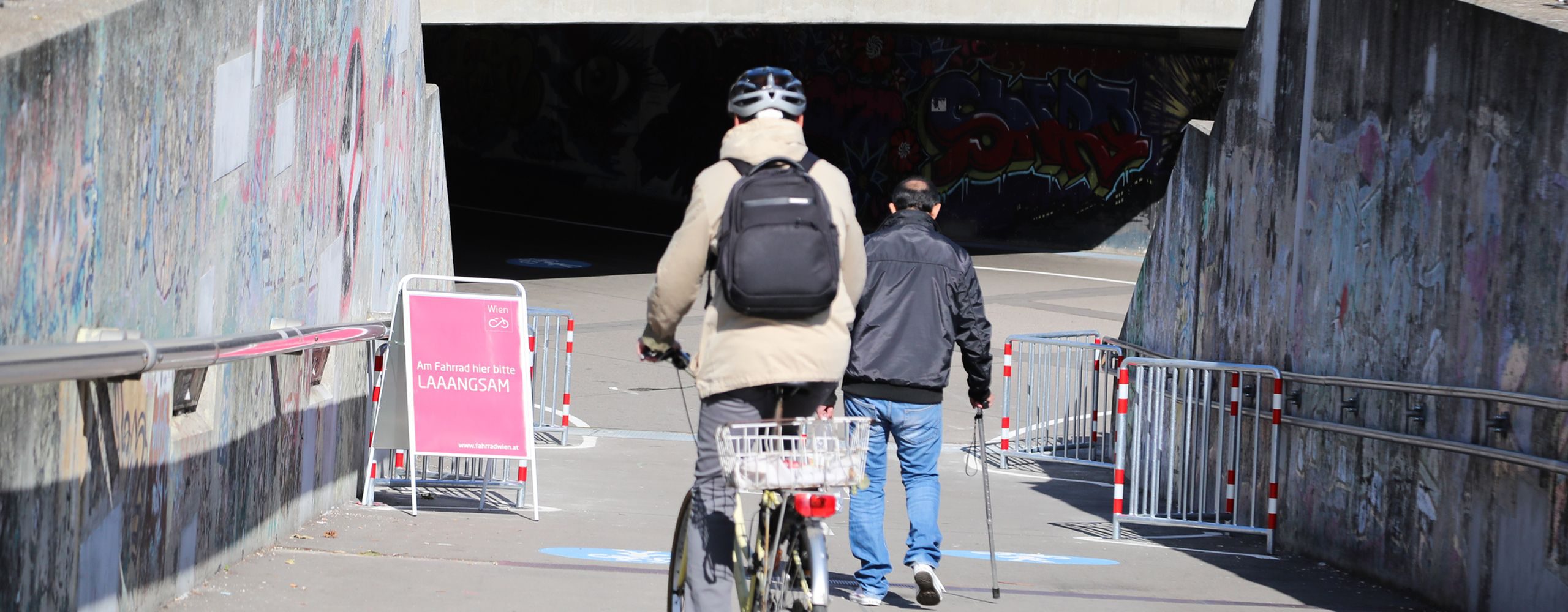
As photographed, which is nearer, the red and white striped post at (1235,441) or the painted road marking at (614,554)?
the painted road marking at (614,554)

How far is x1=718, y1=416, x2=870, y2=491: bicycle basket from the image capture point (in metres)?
4.43

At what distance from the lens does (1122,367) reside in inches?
373

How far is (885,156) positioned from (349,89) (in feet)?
71.4

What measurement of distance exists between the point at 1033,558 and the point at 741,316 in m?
4.22

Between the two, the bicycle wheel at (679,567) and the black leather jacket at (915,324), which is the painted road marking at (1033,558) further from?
the bicycle wheel at (679,567)

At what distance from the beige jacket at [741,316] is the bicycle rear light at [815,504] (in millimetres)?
318

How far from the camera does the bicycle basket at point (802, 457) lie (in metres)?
4.43

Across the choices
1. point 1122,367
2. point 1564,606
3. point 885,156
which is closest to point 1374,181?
point 1122,367

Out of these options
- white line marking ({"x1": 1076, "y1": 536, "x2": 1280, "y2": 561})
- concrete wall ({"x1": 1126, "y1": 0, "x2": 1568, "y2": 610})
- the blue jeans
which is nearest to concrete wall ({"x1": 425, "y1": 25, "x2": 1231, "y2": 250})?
concrete wall ({"x1": 1126, "y1": 0, "x2": 1568, "y2": 610})

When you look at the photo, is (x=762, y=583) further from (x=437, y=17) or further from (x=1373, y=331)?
(x=437, y=17)

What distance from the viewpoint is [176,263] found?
225 inches

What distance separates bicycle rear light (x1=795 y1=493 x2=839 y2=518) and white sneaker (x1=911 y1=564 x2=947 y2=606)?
2199mm

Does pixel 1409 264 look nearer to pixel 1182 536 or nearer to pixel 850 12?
pixel 1182 536

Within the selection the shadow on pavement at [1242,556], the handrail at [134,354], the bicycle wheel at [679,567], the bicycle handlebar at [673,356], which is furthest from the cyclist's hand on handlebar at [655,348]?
the shadow on pavement at [1242,556]
